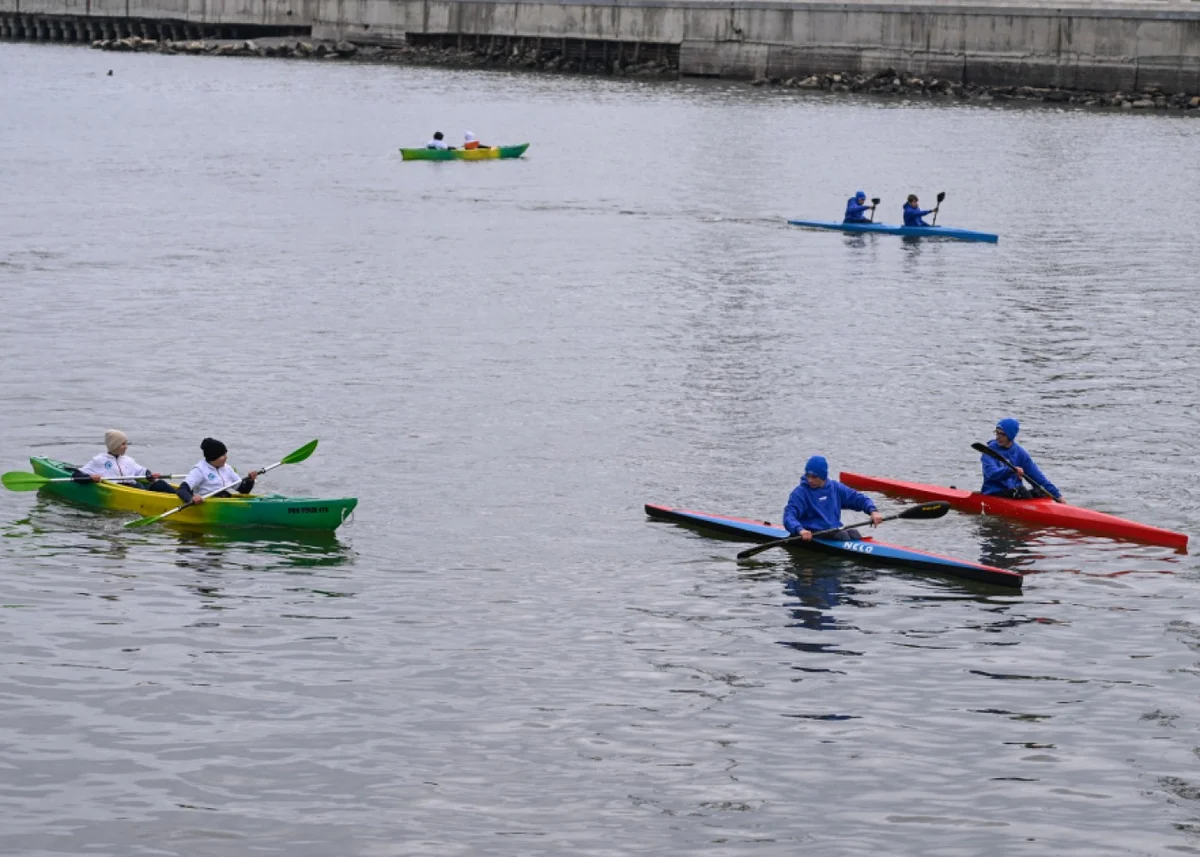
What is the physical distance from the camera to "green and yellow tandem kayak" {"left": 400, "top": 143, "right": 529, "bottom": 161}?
76312mm

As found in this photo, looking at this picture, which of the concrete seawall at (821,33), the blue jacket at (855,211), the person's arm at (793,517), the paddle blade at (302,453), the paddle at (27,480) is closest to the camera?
the person's arm at (793,517)

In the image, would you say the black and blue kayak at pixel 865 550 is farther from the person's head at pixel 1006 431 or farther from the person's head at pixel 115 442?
the person's head at pixel 115 442

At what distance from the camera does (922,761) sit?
59.3 ft

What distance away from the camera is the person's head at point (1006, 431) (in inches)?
1040

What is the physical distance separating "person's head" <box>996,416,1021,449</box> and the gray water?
1.29 metres

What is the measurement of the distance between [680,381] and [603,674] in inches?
688

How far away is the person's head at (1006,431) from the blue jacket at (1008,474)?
0.16 m

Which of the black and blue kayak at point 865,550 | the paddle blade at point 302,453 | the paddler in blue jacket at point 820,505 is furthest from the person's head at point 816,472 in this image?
the paddle blade at point 302,453

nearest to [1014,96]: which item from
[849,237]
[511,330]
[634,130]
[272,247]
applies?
[634,130]

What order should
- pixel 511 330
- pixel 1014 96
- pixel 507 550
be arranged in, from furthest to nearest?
1. pixel 1014 96
2. pixel 511 330
3. pixel 507 550

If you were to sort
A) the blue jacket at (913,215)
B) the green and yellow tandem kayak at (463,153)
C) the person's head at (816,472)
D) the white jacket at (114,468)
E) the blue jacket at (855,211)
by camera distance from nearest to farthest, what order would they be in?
the person's head at (816,472)
the white jacket at (114,468)
the blue jacket at (913,215)
the blue jacket at (855,211)
the green and yellow tandem kayak at (463,153)

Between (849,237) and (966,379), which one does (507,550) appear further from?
(849,237)

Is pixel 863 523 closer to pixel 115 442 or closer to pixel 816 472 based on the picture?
pixel 816 472

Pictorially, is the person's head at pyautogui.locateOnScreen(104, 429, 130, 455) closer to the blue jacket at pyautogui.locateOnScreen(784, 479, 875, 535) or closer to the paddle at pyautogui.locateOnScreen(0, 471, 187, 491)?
the paddle at pyautogui.locateOnScreen(0, 471, 187, 491)
